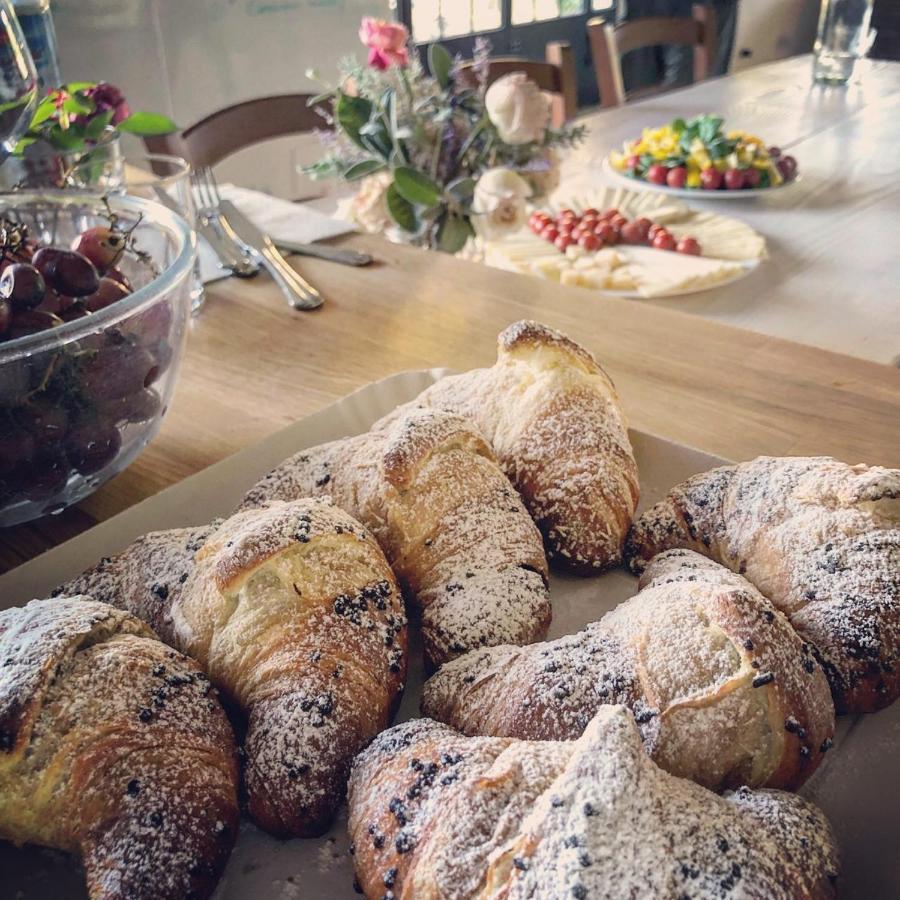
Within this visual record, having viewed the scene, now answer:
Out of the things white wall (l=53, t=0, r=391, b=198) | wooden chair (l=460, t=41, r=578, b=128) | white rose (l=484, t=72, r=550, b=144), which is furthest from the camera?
white wall (l=53, t=0, r=391, b=198)

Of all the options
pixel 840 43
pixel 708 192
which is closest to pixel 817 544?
pixel 708 192

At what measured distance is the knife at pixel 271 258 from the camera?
3.94 ft

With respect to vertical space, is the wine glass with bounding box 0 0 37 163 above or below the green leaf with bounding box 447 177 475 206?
above

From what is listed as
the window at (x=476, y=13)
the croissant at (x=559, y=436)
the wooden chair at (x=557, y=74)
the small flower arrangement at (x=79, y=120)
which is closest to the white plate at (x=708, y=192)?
the wooden chair at (x=557, y=74)

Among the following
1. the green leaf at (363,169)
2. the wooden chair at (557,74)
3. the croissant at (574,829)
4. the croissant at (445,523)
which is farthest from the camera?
the wooden chair at (557,74)

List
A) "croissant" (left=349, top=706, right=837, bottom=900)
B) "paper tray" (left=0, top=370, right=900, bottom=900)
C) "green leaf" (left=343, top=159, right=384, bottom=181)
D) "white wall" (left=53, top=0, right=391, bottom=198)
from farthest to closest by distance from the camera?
1. "white wall" (left=53, top=0, right=391, bottom=198)
2. "green leaf" (left=343, top=159, right=384, bottom=181)
3. "paper tray" (left=0, top=370, right=900, bottom=900)
4. "croissant" (left=349, top=706, right=837, bottom=900)

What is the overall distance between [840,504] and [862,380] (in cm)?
42

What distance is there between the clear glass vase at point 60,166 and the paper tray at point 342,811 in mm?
625

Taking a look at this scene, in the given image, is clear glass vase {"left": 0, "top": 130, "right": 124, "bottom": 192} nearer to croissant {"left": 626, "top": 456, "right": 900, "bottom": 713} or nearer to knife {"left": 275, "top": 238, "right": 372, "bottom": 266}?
knife {"left": 275, "top": 238, "right": 372, "bottom": 266}

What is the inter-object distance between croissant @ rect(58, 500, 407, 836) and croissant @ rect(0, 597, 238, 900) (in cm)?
4

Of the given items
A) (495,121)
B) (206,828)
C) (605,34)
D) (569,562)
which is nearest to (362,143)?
(495,121)

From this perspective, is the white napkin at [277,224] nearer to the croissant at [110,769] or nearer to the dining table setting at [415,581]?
the dining table setting at [415,581]

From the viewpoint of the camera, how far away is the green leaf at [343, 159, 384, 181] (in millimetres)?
1546

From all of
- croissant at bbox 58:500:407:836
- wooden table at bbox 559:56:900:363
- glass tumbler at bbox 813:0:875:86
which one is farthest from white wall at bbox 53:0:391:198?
croissant at bbox 58:500:407:836
